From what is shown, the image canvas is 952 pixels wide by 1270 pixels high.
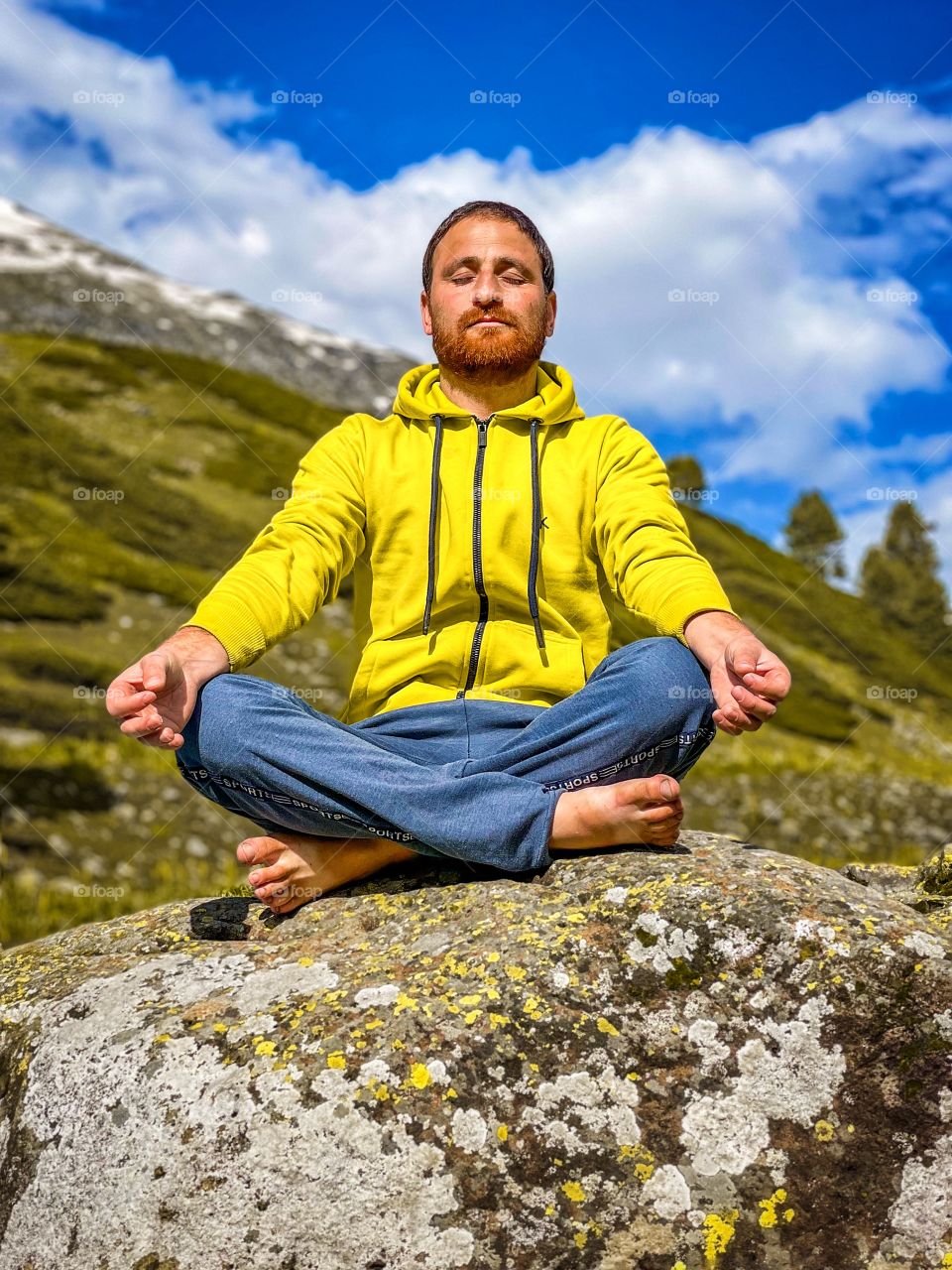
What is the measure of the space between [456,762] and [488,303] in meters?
2.30

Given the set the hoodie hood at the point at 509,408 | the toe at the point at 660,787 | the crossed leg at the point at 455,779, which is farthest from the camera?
the hoodie hood at the point at 509,408

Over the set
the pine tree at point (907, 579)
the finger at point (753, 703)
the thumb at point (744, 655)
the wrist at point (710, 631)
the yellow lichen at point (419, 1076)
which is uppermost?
the pine tree at point (907, 579)

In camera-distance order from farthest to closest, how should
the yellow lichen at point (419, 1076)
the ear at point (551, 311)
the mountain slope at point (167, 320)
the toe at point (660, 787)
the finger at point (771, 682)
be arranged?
the mountain slope at point (167, 320) < the ear at point (551, 311) < the toe at point (660, 787) < the finger at point (771, 682) < the yellow lichen at point (419, 1076)

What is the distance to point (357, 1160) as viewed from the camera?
2.96m

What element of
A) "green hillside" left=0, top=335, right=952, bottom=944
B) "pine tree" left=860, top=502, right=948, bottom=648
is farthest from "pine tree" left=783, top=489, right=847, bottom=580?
"green hillside" left=0, top=335, right=952, bottom=944

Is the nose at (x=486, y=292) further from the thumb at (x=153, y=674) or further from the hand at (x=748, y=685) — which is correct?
the thumb at (x=153, y=674)

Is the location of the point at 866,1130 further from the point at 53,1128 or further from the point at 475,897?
the point at 53,1128

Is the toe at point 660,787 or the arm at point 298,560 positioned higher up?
the arm at point 298,560

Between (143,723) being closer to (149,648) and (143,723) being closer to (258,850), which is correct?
(258,850)

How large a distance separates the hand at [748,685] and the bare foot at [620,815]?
1.19ft

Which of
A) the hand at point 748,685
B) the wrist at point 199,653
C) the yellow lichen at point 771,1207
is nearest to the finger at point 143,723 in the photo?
the wrist at point 199,653

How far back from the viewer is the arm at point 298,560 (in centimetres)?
422

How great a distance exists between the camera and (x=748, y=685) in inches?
142

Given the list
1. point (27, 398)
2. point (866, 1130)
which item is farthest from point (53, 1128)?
point (27, 398)
